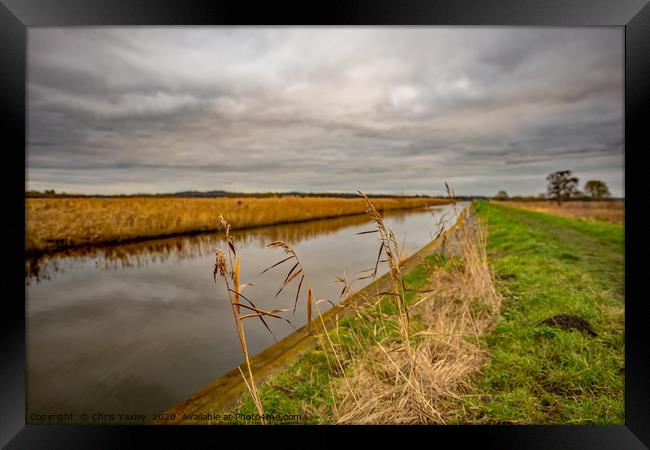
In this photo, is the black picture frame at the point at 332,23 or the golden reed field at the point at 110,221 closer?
the black picture frame at the point at 332,23

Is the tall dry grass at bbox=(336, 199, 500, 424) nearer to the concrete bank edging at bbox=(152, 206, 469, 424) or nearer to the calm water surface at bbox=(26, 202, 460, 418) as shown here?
the concrete bank edging at bbox=(152, 206, 469, 424)

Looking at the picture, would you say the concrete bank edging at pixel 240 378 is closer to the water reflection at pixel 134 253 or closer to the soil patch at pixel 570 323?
the soil patch at pixel 570 323

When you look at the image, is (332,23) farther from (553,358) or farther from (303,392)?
(553,358)

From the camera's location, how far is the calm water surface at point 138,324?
9.31ft

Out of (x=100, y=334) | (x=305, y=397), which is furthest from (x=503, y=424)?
(x=100, y=334)

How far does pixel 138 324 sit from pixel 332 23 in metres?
3.97

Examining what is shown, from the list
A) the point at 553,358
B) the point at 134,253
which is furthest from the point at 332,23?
the point at 134,253

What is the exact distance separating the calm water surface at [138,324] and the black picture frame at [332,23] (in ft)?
0.81

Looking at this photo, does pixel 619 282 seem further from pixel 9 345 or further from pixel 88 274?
pixel 88 274

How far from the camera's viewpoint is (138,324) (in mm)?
4082

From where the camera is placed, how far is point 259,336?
12.1 feet

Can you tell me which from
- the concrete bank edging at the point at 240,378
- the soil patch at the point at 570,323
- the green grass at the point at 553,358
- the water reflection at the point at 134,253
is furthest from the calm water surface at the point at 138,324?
the soil patch at the point at 570,323

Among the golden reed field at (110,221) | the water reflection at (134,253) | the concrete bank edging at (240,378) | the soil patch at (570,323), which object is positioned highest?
the golden reed field at (110,221)

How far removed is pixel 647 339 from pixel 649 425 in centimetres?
50
